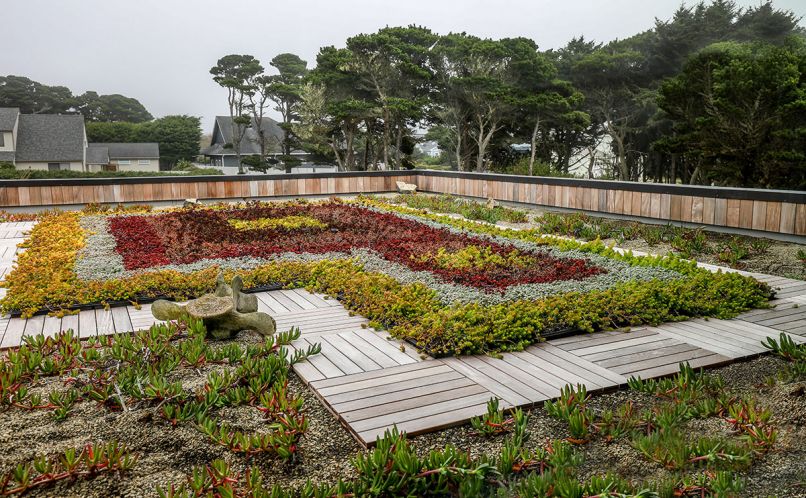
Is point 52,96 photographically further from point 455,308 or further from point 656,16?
point 455,308

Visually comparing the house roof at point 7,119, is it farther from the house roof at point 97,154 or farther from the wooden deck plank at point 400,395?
the wooden deck plank at point 400,395

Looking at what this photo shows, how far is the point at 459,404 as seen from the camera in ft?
13.9

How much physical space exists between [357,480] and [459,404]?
116cm

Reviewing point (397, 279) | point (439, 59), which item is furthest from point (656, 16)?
point (397, 279)

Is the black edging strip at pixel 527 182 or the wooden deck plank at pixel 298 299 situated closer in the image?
the wooden deck plank at pixel 298 299

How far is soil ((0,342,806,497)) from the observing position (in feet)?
10.7

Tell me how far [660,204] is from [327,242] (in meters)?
6.58

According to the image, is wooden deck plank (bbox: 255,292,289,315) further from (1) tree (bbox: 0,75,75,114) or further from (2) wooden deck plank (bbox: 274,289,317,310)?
(1) tree (bbox: 0,75,75,114)

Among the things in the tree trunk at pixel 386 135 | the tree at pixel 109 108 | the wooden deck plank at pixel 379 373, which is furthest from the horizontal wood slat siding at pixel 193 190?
the tree at pixel 109 108

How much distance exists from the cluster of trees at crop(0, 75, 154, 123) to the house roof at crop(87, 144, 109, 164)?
383 inches

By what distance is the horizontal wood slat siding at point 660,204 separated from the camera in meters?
10.1

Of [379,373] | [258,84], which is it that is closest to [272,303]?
[379,373]

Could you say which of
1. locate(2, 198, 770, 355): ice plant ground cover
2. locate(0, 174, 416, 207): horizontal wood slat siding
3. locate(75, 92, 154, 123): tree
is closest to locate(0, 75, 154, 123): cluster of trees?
locate(75, 92, 154, 123): tree

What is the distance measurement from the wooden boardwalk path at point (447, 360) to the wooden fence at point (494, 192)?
158 inches
